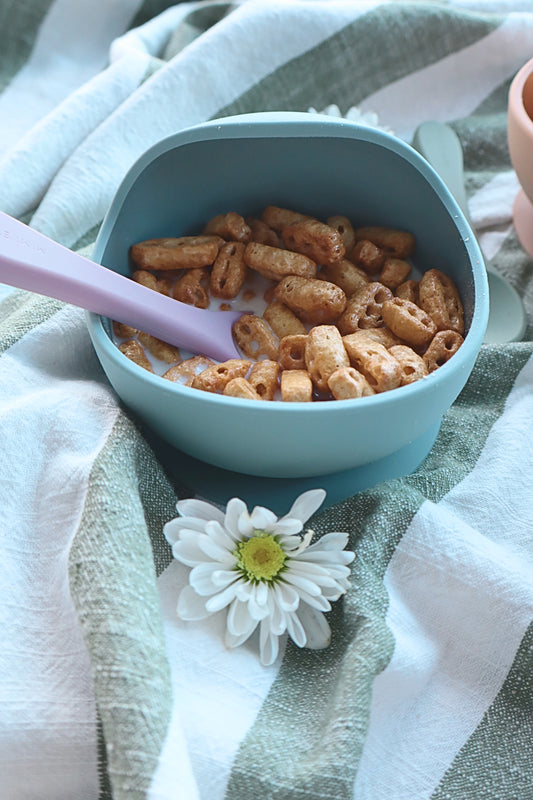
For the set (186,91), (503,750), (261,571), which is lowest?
(503,750)

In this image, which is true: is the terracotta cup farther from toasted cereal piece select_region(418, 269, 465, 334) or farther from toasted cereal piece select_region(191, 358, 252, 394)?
toasted cereal piece select_region(191, 358, 252, 394)

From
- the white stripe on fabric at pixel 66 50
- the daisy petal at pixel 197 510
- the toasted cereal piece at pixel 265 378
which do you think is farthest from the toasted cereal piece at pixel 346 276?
the white stripe on fabric at pixel 66 50

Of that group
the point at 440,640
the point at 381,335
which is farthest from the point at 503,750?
the point at 381,335

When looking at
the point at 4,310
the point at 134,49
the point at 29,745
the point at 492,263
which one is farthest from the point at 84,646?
the point at 134,49

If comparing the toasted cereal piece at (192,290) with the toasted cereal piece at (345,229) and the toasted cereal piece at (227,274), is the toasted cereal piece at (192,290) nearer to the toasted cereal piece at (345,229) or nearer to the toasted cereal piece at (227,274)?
the toasted cereal piece at (227,274)

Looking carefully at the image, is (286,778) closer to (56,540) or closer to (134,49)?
(56,540)

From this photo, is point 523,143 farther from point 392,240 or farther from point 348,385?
point 348,385
